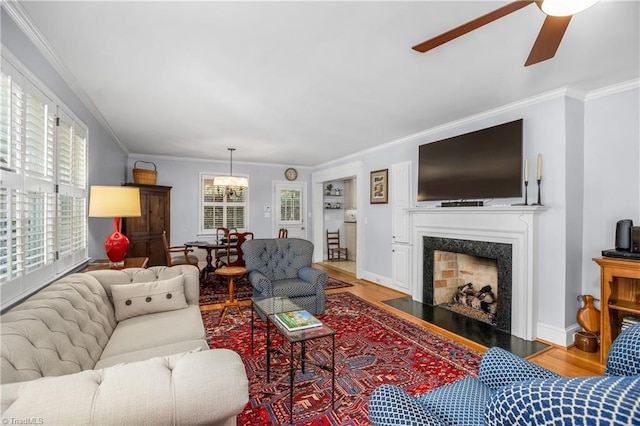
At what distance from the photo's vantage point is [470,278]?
13.6 feet

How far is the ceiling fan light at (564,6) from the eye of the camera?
4.17 ft

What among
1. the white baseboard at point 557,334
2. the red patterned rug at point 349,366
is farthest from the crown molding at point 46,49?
the white baseboard at point 557,334

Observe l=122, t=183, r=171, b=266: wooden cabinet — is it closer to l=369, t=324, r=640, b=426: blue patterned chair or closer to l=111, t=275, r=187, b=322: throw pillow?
l=111, t=275, r=187, b=322: throw pillow

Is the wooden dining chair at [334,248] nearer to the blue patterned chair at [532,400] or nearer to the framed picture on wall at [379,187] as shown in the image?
the framed picture on wall at [379,187]

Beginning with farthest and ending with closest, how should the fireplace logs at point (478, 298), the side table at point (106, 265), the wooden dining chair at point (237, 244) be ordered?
the wooden dining chair at point (237, 244) < the fireplace logs at point (478, 298) < the side table at point (106, 265)

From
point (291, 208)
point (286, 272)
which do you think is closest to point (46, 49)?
point (286, 272)

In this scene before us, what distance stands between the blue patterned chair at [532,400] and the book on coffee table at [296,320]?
884 millimetres

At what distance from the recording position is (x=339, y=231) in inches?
337

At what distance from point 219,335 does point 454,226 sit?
3.02 metres

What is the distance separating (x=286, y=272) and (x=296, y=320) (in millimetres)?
1713

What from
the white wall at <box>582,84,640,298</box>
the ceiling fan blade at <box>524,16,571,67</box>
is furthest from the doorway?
the ceiling fan blade at <box>524,16,571,67</box>

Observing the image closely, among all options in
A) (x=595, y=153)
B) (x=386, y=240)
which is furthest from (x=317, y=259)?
(x=595, y=153)

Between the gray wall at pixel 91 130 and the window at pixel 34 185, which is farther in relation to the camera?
the gray wall at pixel 91 130

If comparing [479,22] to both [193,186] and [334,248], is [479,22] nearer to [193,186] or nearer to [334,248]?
[193,186]
